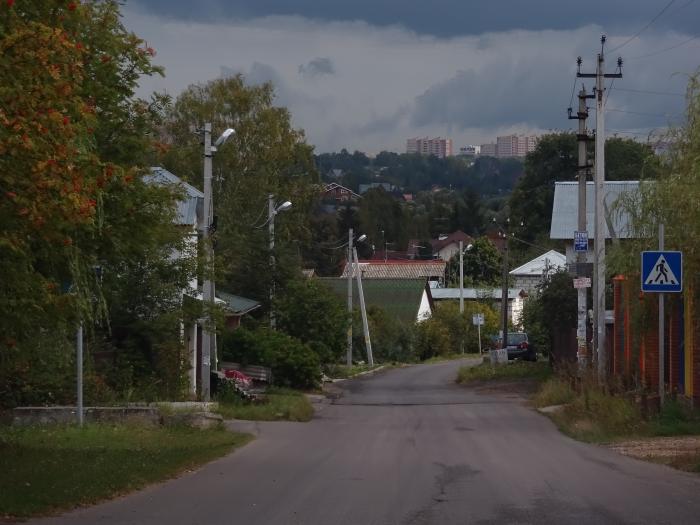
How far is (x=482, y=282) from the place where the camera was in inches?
4178

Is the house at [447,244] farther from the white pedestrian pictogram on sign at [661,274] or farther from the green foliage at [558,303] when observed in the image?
the white pedestrian pictogram on sign at [661,274]

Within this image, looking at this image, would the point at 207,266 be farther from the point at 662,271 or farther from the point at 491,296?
the point at 491,296

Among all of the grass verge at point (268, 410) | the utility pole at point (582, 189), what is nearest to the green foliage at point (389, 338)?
the utility pole at point (582, 189)

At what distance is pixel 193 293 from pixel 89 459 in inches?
553

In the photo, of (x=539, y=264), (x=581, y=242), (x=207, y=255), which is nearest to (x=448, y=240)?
(x=539, y=264)

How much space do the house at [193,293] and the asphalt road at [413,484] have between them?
5.13 meters

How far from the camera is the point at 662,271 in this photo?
18.9 m

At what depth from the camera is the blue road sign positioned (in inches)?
741

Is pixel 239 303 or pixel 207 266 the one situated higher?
pixel 207 266

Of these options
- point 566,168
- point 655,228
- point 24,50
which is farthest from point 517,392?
point 566,168

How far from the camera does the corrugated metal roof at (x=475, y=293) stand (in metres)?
90.1

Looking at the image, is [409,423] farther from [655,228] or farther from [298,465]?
[298,465]

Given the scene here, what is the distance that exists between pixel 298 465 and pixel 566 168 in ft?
239

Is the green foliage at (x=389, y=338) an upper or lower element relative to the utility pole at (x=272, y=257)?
lower
